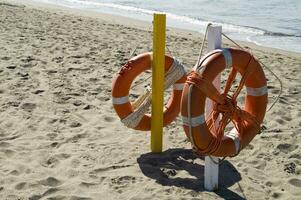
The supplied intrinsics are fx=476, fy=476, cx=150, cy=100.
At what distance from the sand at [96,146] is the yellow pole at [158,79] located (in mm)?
164

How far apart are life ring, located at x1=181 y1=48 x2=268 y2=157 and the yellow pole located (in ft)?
2.06

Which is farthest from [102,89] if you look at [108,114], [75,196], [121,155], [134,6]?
[134,6]

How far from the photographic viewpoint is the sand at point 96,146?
3.43m

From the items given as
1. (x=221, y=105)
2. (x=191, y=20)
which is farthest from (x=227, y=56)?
(x=191, y=20)

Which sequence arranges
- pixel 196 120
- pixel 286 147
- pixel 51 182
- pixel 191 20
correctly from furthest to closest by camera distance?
pixel 191 20
pixel 286 147
pixel 51 182
pixel 196 120

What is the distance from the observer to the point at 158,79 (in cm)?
386

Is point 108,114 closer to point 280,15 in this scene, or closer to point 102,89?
point 102,89

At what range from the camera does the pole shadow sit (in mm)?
3488

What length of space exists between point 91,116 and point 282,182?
2108 mm

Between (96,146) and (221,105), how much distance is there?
133cm

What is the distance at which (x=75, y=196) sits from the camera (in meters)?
3.29

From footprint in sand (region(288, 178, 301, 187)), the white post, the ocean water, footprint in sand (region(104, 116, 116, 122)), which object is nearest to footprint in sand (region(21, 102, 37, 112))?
footprint in sand (region(104, 116, 116, 122))

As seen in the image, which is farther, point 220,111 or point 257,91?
point 257,91

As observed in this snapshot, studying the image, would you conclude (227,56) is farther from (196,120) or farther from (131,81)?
(131,81)
